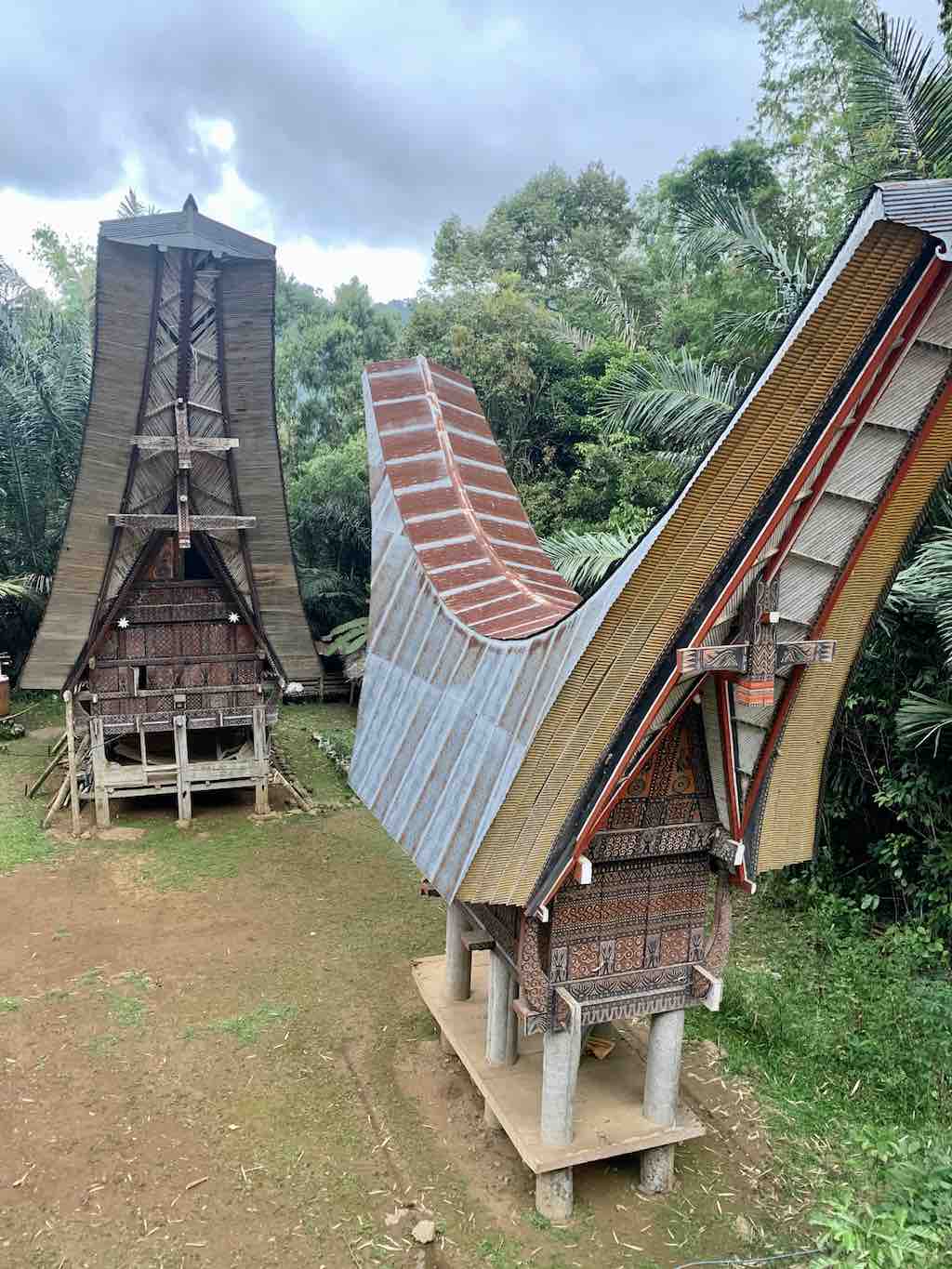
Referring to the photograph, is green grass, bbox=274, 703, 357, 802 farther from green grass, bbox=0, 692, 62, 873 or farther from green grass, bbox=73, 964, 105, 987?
green grass, bbox=73, 964, 105, 987

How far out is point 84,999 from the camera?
927cm

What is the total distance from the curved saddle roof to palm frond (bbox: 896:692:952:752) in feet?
11.9

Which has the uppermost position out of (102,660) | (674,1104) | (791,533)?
(791,533)

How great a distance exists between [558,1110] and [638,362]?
14569 mm

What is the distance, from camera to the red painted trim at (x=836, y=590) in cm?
439

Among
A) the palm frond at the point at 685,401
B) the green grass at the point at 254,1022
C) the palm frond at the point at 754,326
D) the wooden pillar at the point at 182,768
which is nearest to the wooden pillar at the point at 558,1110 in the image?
the green grass at the point at 254,1022

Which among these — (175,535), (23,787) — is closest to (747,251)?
(175,535)

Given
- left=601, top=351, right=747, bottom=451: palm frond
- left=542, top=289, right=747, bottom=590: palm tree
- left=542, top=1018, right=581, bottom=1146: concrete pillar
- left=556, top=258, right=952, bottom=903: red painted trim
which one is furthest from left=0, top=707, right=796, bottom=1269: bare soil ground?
left=601, top=351, right=747, bottom=451: palm frond

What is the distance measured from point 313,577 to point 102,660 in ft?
33.9

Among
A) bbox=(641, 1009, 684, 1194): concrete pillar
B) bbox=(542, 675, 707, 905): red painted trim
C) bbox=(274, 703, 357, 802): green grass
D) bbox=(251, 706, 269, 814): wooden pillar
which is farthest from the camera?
bbox=(274, 703, 357, 802): green grass

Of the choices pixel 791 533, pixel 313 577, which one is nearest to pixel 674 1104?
pixel 791 533

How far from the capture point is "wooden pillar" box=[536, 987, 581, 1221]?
20.7ft

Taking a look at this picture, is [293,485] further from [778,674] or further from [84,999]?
[778,674]

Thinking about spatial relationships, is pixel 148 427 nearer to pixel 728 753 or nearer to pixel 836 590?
pixel 728 753
